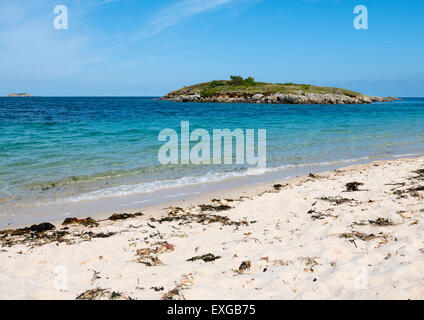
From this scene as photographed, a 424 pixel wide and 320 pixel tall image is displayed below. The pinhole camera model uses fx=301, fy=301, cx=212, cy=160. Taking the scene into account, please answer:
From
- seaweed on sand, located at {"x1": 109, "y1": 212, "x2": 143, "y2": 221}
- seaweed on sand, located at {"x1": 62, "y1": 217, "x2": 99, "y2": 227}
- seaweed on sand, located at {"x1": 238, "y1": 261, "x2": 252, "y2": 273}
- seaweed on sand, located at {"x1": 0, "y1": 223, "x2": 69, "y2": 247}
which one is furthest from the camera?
seaweed on sand, located at {"x1": 109, "y1": 212, "x2": 143, "y2": 221}

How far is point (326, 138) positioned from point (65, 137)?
17.7 metres

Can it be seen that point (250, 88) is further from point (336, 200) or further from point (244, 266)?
point (244, 266)

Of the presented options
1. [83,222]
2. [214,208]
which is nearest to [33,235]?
[83,222]

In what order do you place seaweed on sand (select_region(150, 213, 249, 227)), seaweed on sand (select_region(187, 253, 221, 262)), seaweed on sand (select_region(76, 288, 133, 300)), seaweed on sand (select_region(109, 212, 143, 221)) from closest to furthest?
1. seaweed on sand (select_region(76, 288, 133, 300))
2. seaweed on sand (select_region(187, 253, 221, 262))
3. seaweed on sand (select_region(150, 213, 249, 227))
4. seaweed on sand (select_region(109, 212, 143, 221))

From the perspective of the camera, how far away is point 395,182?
29.4 feet

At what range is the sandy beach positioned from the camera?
3.81 m

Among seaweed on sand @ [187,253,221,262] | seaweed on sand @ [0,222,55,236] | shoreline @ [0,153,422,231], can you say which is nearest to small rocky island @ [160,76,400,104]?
shoreline @ [0,153,422,231]

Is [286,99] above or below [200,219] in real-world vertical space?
above

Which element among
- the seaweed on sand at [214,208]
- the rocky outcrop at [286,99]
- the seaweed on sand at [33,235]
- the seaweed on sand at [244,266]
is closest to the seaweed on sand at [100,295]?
the seaweed on sand at [244,266]

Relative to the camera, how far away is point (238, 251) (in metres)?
5.17

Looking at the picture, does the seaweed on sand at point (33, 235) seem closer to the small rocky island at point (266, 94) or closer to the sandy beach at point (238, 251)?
the sandy beach at point (238, 251)

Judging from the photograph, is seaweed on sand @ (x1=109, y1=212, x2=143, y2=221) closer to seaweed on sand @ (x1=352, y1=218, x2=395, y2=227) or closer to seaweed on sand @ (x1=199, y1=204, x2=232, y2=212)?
seaweed on sand @ (x1=199, y1=204, x2=232, y2=212)
